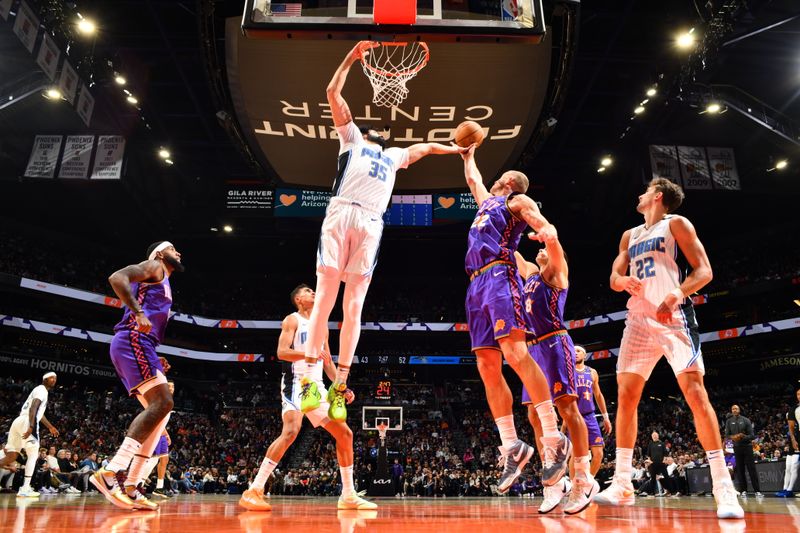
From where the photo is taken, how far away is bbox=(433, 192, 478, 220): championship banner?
1904 centimetres

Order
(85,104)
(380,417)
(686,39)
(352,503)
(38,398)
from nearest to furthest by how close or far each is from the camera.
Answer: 1. (352,503)
2. (38,398)
3. (686,39)
4. (85,104)
5. (380,417)

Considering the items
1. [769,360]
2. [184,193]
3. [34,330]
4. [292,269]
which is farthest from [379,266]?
[769,360]

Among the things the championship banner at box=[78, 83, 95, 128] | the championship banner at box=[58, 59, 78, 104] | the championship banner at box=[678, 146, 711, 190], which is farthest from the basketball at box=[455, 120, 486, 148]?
the championship banner at box=[678, 146, 711, 190]

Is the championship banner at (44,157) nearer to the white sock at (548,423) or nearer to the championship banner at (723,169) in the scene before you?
the white sock at (548,423)

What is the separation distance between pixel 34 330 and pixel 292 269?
563 inches

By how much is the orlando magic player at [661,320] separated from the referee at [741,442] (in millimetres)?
7918

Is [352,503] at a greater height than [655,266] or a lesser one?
lesser

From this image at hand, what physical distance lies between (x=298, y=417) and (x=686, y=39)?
14.7 metres

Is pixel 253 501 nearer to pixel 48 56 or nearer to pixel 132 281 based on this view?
pixel 132 281

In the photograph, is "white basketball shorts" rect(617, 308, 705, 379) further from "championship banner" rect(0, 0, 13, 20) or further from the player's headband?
"championship banner" rect(0, 0, 13, 20)

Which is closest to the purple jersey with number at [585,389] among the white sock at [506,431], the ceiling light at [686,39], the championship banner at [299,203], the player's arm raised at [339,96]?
the white sock at [506,431]

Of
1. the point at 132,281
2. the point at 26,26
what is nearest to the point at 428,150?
the point at 132,281

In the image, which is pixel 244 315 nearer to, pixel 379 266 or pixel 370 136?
pixel 379 266

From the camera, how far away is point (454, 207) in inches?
762
